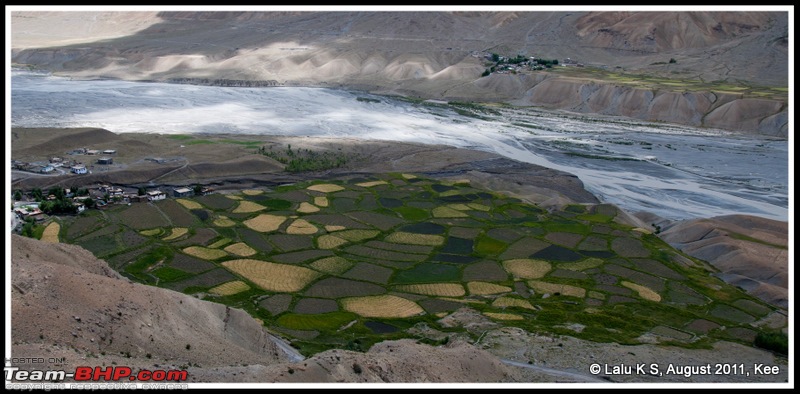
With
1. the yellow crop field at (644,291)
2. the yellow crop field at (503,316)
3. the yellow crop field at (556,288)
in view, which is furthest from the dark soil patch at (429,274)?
the yellow crop field at (644,291)

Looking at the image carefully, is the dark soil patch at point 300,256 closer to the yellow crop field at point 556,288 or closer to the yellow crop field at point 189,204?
the yellow crop field at point 189,204

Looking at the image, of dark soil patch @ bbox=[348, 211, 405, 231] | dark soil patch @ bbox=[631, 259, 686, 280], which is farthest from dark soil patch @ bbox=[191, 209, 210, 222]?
dark soil patch @ bbox=[631, 259, 686, 280]

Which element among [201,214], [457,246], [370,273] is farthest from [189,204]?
[457,246]

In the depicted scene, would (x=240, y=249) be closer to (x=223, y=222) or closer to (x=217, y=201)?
(x=223, y=222)

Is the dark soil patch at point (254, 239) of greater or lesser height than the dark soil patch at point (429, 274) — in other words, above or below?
above

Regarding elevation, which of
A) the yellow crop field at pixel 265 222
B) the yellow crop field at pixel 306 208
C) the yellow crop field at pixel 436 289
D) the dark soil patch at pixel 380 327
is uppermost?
the yellow crop field at pixel 306 208

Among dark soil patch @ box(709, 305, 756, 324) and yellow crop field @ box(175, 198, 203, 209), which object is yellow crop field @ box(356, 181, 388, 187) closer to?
yellow crop field @ box(175, 198, 203, 209)
